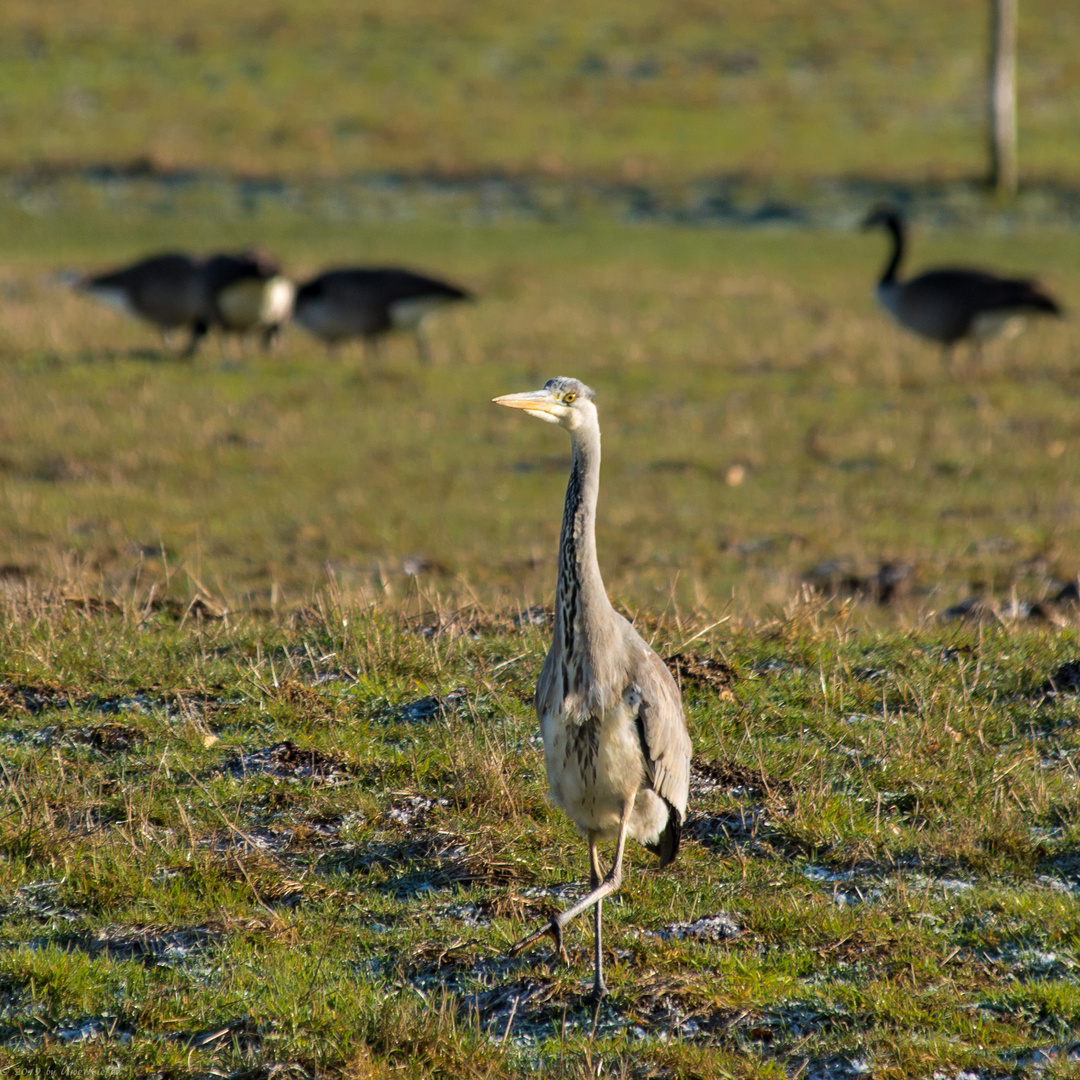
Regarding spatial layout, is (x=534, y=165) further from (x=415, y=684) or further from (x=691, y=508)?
(x=415, y=684)

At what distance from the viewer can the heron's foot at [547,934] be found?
4.70 meters

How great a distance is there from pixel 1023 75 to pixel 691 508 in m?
43.2

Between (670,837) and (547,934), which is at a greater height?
(670,837)

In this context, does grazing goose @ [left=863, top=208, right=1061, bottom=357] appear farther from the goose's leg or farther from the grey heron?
the grey heron

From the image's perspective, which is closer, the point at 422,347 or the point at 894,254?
the point at 422,347

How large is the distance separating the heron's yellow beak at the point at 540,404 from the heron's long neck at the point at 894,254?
15.6m

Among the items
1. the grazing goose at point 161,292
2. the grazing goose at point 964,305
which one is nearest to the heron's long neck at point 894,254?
the grazing goose at point 964,305

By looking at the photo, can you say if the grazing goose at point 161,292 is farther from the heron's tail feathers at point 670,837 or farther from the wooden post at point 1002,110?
the wooden post at point 1002,110

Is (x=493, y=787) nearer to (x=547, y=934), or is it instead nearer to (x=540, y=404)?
(x=547, y=934)

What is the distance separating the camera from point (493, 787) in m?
5.66

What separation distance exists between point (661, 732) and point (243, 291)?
14.1 m

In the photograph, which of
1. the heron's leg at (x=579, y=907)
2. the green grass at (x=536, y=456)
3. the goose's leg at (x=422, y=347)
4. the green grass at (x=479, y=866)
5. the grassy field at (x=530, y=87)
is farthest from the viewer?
the grassy field at (x=530, y=87)

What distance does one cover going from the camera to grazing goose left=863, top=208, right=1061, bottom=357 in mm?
17359

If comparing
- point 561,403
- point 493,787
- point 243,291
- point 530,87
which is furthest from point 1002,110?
point 493,787
